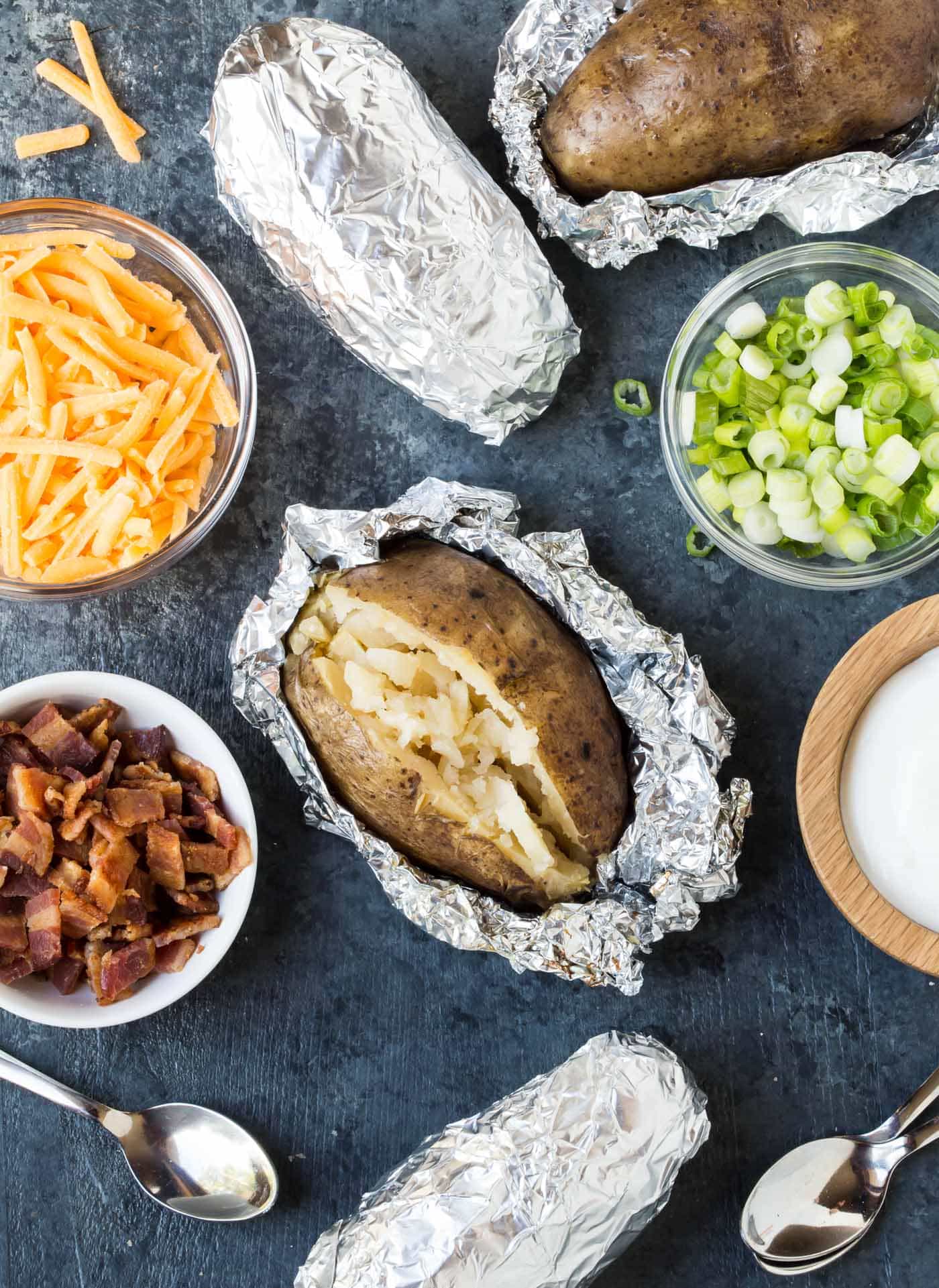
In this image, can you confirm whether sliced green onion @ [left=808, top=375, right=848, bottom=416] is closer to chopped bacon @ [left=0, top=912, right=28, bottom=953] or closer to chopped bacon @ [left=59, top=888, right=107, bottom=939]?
chopped bacon @ [left=59, top=888, right=107, bottom=939]

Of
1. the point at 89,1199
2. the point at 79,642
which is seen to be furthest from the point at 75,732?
the point at 89,1199

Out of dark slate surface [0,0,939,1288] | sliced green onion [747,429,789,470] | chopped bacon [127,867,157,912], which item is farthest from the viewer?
dark slate surface [0,0,939,1288]

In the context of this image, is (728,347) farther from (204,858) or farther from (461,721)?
(204,858)

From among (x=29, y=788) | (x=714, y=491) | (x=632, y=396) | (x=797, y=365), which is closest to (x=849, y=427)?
(x=797, y=365)

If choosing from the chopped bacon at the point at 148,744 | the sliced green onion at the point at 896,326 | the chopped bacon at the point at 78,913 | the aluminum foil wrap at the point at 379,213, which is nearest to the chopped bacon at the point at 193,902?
the chopped bacon at the point at 78,913

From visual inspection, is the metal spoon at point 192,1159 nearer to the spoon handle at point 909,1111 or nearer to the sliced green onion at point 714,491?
the spoon handle at point 909,1111

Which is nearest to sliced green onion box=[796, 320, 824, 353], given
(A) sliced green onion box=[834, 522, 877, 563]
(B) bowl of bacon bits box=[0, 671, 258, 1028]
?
(A) sliced green onion box=[834, 522, 877, 563]
